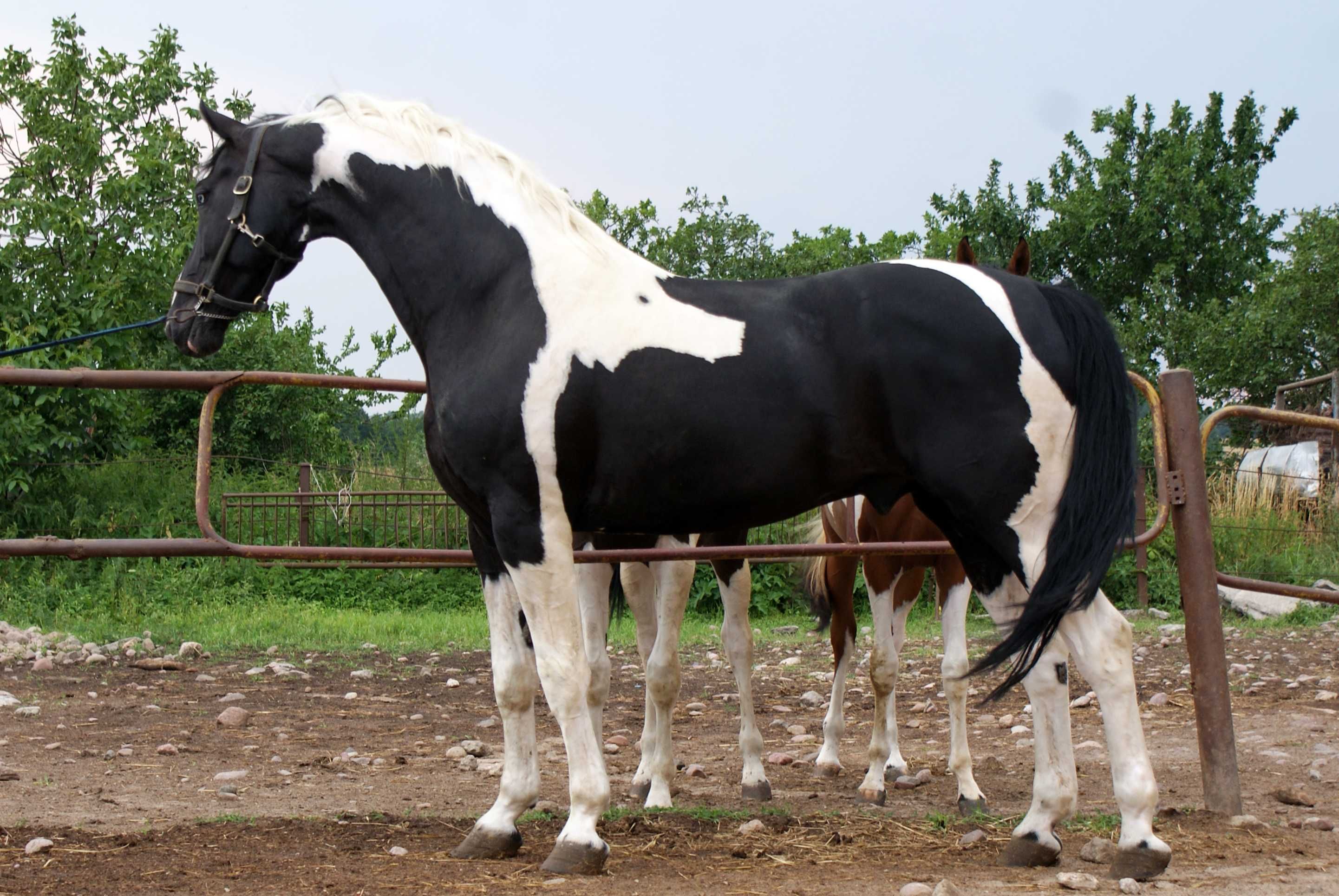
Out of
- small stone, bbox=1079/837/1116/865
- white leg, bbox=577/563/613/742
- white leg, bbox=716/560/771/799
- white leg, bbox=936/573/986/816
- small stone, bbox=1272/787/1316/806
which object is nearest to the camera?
small stone, bbox=1079/837/1116/865

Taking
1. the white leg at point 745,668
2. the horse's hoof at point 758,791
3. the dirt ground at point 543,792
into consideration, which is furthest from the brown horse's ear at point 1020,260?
the horse's hoof at point 758,791

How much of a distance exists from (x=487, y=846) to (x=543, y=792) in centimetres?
127

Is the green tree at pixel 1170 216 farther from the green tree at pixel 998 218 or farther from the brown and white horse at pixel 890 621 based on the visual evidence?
the brown and white horse at pixel 890 621

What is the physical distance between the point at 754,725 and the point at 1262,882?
6.87 feet

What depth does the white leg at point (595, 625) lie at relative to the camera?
451cm

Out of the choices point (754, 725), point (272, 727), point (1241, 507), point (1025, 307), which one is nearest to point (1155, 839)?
point (1025, 307)

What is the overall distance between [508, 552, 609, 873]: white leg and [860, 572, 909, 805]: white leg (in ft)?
6.04

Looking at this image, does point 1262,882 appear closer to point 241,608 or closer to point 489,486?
point 489,486

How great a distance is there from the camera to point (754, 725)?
460 cm

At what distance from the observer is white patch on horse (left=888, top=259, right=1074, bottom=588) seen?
3.10 m

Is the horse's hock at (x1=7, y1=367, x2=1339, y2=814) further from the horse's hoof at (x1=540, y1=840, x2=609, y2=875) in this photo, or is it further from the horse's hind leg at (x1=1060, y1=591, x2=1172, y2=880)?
the horse's hoof at (x1=540, y1=840, x2=609, y2=875)

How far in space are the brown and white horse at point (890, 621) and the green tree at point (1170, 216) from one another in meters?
17.5

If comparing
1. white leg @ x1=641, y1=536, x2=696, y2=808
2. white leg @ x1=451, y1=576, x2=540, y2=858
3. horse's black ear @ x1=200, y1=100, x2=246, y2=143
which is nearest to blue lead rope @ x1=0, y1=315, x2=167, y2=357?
horse's black ear @ x1=200, y1=100, x2=246, y2=143

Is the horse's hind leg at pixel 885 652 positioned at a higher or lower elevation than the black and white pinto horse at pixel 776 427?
lower
